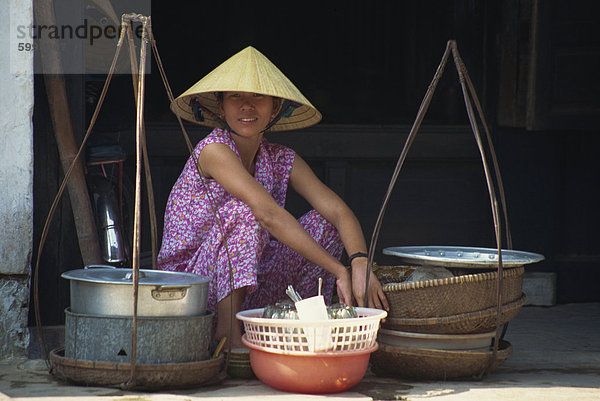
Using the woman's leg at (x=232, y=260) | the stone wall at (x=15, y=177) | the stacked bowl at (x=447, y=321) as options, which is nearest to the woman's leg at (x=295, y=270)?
the woman's leg at (x=232, y=260)

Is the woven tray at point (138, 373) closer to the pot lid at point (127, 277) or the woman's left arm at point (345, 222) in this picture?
the pot lid at point (127, 277)

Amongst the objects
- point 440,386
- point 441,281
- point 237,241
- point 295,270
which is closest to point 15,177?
point 237,241

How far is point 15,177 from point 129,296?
821 millimetres

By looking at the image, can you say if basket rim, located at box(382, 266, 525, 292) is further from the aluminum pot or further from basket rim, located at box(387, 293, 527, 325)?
the aluminum pot

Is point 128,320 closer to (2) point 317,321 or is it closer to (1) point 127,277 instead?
(1) point 127,277

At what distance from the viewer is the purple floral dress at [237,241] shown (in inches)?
115

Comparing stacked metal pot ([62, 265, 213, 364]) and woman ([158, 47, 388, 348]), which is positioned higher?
woman ([158, 47, 388, 348])

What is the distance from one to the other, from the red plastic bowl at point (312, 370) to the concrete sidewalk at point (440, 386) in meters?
0.03

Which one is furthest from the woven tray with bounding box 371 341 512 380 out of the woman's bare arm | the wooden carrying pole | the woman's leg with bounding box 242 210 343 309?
the wooden carrying pole

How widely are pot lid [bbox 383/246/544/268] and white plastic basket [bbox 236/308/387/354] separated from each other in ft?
1.02

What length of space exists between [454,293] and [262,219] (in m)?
0.71

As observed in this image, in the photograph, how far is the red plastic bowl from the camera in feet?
8.28

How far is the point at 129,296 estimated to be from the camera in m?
2.53

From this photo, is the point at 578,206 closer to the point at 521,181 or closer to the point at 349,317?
the point at 521,181
